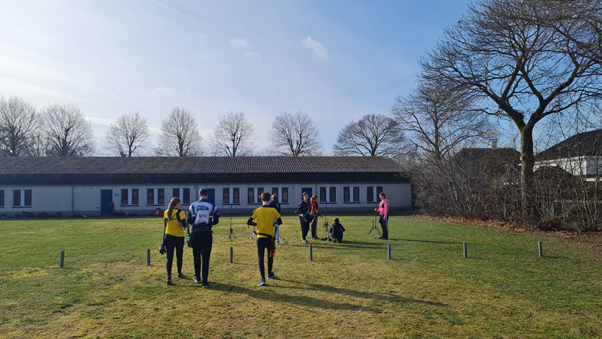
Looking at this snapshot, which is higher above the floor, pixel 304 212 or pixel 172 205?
pixel 172 205

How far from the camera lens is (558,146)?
18891mm

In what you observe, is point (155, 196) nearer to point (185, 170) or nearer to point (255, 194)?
Result: point (185, 170)

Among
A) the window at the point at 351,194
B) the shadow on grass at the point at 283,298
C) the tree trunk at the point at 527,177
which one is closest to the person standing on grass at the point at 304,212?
the shadow on grass at the point at 283,298

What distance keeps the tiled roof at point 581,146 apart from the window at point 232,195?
25596 millimetres

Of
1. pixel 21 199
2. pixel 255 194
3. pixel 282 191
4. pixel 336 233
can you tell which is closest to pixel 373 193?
pixel 282 191

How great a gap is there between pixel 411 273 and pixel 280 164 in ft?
102

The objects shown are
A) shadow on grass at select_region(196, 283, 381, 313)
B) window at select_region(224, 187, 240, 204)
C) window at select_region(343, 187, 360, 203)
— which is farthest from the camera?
window at select_region(343, 187, 360, 203)

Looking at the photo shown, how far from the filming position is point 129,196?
3531cm

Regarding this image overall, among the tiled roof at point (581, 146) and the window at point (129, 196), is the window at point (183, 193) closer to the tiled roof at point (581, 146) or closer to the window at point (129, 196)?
the window at point (129, 196)

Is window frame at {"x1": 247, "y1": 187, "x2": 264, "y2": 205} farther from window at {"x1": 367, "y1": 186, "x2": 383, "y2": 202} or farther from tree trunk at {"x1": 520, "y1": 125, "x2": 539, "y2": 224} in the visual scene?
tree trunk at {"x1": 520, "y1": 125, "x2": 539, "y2": 224}

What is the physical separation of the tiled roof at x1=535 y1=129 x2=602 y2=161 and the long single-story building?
61.3 feet

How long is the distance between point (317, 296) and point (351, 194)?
A: 100.0ft

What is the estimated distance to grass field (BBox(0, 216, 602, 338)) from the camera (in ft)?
18.7

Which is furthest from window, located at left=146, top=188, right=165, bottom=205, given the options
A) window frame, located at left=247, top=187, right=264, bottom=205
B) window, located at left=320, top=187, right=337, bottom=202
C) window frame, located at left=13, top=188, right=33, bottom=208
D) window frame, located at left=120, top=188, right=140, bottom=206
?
window, located at left=320, top=187, right=337, bottom=202
